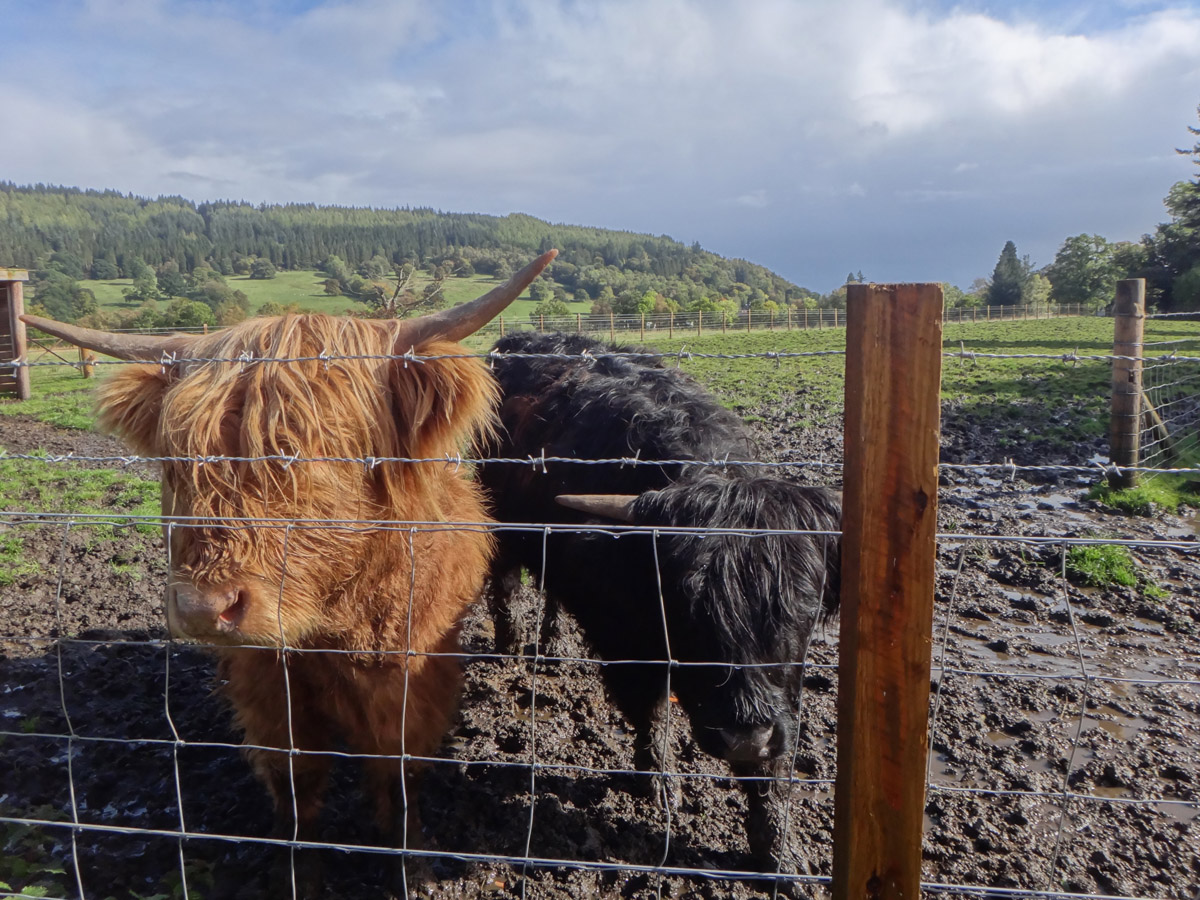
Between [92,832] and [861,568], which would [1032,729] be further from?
[92,832]

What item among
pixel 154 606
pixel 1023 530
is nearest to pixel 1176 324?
A: pixel 1023 530

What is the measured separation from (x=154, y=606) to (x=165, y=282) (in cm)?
7977

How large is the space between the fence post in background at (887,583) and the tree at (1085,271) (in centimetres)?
7370

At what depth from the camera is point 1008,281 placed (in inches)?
2894

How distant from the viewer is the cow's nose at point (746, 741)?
2.47m

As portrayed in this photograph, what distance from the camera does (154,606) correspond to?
16.5ft

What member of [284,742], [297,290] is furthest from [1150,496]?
[297,290]

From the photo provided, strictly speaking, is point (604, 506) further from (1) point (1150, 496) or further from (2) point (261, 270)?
(2) point (261, 270)

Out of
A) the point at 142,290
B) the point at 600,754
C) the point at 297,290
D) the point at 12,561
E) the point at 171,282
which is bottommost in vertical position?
the point at 600,754

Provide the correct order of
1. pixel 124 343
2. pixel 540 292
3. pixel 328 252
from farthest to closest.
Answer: pixel 328 252 < pixel 540 292 < pixel 124 343

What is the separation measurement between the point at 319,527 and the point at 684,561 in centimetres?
121

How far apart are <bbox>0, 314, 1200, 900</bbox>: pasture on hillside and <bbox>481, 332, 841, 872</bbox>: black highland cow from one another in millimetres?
209

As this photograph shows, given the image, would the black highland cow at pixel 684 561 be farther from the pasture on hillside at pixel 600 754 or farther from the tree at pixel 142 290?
the tree at pixel 142 290

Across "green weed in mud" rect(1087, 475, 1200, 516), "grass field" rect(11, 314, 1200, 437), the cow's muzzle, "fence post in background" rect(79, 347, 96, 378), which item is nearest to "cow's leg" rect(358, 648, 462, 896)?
the cow's muzzle
